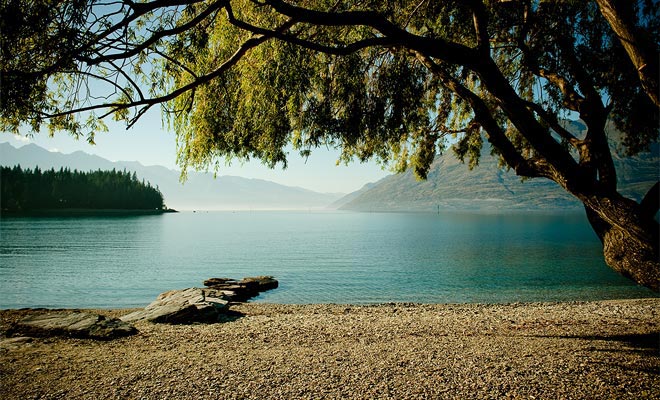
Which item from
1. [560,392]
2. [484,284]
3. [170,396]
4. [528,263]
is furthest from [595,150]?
[528,263]

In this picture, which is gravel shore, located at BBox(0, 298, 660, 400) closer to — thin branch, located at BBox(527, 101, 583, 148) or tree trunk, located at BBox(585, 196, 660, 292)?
tree trunk, located at BBox(585, 196, 660, 292)

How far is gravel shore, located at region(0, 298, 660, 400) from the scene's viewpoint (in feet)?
16.8

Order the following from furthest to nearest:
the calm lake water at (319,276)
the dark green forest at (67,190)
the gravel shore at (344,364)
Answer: the dark green forest at (67,190) < the calm lake water at (319,276) < the gravel shore at (344,364)

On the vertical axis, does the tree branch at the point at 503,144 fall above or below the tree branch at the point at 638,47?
below

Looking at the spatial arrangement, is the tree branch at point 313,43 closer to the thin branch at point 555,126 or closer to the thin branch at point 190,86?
the thin branch at point 190,86

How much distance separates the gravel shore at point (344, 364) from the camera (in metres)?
5.11

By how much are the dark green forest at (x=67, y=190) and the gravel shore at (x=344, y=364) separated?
447 ft

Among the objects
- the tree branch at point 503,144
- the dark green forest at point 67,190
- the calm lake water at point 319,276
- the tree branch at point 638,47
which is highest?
the dark green forest at point 67,190

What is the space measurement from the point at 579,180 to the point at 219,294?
1573 cm

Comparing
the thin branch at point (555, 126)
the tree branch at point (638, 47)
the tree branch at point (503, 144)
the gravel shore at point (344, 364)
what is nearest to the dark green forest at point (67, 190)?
the gravel shore at point (344, 364)

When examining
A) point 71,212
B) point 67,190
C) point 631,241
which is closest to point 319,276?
point 631,241

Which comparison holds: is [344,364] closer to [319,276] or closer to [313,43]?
[313,43]

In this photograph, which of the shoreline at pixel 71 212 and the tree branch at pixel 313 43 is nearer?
the tree branch at pixel 313 43

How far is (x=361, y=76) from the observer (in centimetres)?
837
